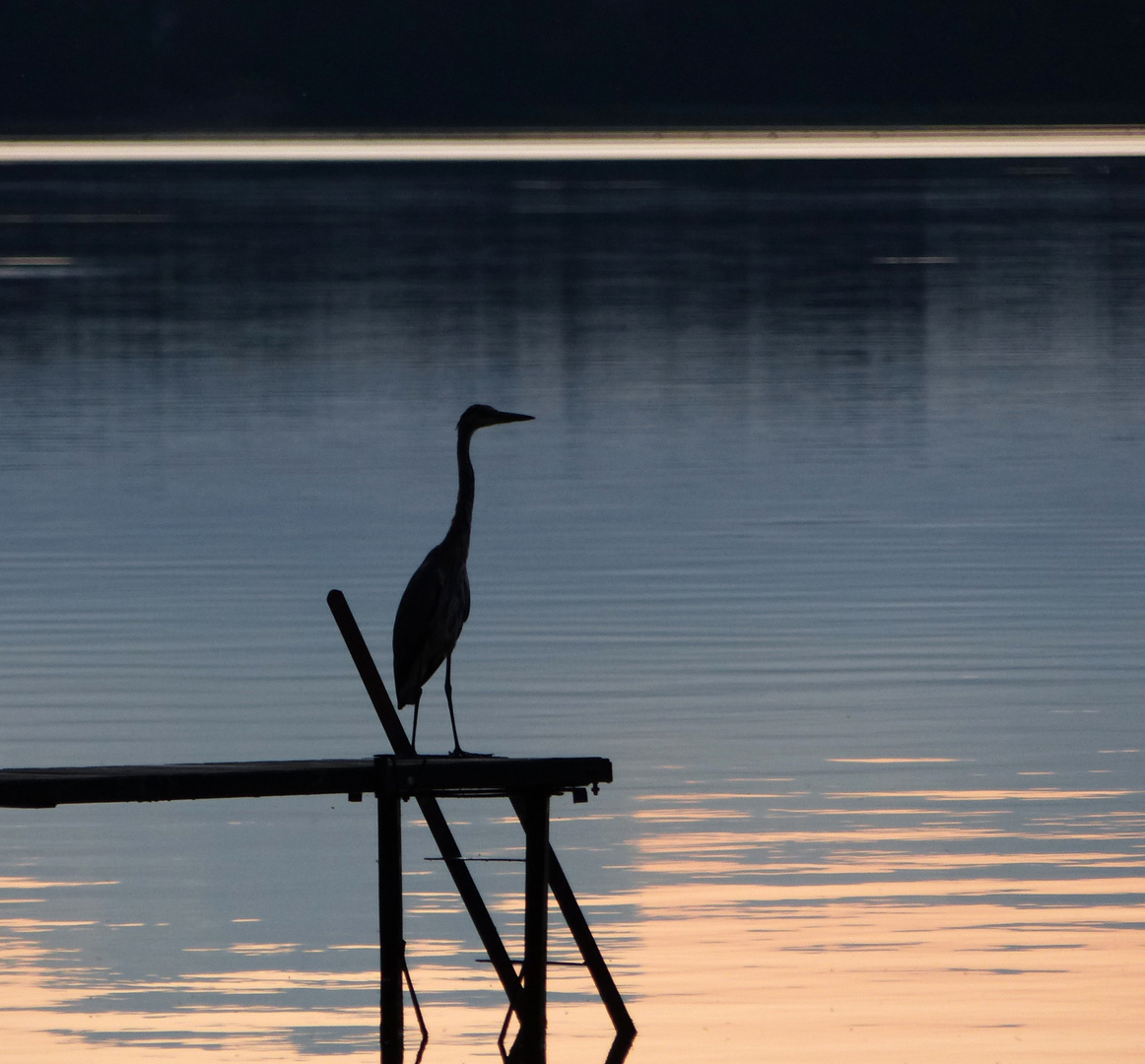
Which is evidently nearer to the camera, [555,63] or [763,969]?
[763,969]

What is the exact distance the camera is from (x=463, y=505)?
1003cm

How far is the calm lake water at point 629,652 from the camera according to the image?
9.61 m

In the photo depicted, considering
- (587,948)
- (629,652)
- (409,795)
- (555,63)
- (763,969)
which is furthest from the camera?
(555,63)

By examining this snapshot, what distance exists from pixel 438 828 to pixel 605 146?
104 metres

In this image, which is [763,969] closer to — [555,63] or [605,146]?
[605,146]

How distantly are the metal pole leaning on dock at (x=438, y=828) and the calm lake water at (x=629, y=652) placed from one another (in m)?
0.35

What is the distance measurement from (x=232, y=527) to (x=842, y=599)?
5.49 metres

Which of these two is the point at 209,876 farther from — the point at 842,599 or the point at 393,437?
the point at 393,437

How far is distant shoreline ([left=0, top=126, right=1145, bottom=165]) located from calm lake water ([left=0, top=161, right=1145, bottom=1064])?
60143 mm

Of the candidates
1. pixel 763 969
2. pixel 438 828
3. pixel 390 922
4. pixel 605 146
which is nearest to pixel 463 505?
pixel 438 828

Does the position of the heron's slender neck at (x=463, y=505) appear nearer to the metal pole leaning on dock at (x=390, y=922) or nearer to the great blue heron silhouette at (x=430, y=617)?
the great blue heron silhouette at (x=430, y=617)

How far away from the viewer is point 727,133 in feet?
394

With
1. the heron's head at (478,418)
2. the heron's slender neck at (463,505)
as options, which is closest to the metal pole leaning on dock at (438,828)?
the heron's slender neck at (463,505)

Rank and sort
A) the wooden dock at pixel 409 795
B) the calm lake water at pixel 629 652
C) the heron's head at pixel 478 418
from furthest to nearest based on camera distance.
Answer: the heron's head at pixel 478 418
the calm lake water at pixel 629 652
the wooden dock at pixel 409 795
